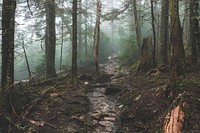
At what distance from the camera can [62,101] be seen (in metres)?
A: 10.4

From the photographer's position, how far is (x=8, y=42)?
8.09m

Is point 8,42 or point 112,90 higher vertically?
point 8,42

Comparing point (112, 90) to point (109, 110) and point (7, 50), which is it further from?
point (7, 50)

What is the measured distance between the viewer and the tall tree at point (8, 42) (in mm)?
7887

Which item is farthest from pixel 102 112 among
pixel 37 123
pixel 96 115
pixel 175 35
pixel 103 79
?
pixel 103 79

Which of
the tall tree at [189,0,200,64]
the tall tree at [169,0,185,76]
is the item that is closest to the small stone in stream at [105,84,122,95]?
the tall tree at [189,0,200,64]

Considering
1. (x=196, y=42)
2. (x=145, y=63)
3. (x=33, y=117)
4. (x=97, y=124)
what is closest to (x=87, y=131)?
(x=97, y=124)

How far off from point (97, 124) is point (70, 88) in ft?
15.4

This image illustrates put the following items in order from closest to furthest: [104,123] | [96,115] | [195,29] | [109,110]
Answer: [104,123] → [96,115] → [109,110] → [195,29]

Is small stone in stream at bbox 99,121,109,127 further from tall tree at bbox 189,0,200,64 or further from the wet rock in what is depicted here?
the wet rock

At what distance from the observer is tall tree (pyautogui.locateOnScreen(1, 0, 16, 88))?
789 centimetres

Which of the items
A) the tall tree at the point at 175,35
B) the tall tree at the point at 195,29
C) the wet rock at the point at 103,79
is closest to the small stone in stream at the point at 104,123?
the tall tree at the point at 175,35

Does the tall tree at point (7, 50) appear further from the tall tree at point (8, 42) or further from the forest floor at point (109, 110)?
the forest floor at point (109, 110)

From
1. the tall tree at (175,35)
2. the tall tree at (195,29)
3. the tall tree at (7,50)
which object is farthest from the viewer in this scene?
the tall tree at (195,29)
